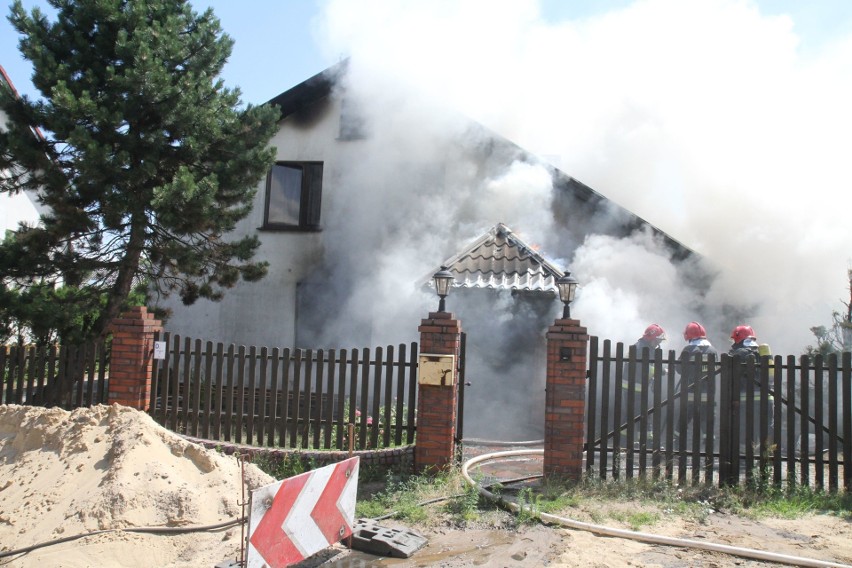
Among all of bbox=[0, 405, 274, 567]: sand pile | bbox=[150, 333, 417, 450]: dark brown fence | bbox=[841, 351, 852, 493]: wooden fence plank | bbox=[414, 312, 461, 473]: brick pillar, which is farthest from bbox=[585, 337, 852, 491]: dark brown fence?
bbox=[0, 405, 274, 567]: sand pile

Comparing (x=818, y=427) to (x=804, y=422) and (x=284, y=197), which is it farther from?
(x=284, y=197)

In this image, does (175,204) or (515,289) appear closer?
(175,204)

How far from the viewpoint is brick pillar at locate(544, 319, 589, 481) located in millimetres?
6648

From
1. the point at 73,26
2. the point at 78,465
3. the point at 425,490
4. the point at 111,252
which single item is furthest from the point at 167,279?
the point at 425,490

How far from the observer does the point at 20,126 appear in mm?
8336

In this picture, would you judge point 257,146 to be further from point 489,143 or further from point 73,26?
point 489,143

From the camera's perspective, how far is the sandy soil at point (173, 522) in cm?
477

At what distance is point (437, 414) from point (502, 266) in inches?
160

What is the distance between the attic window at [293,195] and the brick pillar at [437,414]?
5.90 meters

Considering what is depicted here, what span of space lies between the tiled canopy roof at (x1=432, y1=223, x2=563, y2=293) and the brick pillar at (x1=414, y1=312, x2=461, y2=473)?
2.96m

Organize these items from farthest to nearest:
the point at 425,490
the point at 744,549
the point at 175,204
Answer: the point at 175,204 → the point at 425,490 → the point at 744,549

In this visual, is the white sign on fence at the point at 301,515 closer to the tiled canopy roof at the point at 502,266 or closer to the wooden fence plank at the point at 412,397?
the wooden fence plank at the point at 412,397

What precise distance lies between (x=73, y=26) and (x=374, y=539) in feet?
25.2

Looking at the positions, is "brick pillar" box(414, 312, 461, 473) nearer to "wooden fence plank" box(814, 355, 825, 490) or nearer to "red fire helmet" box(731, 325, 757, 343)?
"wooden fence plank" box(814, 355, 825, 490)
